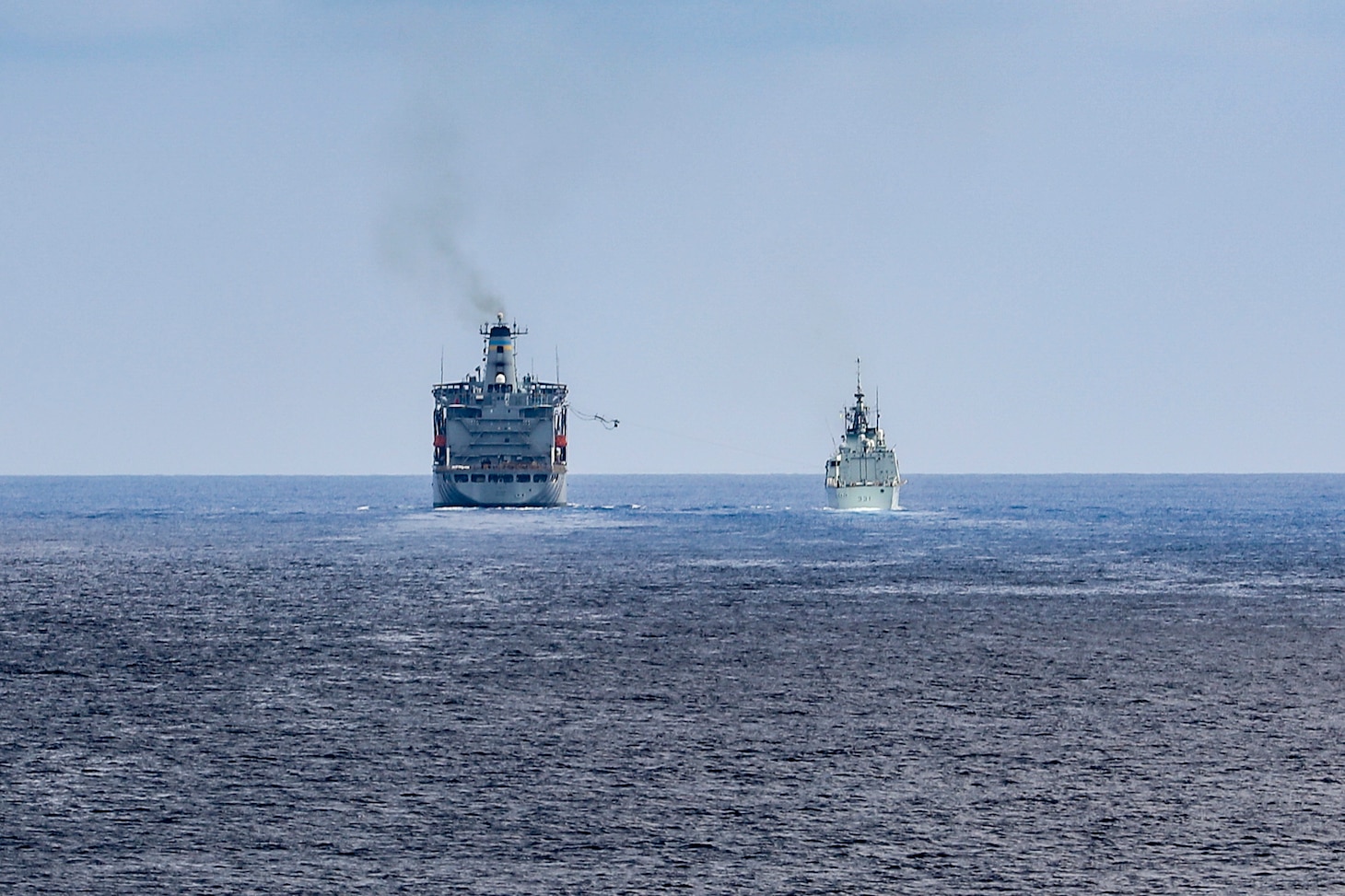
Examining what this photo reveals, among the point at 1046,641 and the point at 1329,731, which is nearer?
the point at 1329,731

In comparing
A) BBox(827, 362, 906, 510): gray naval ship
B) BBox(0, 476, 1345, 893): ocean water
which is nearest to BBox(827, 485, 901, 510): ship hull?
BBox(827, 362, 906, 510): gray naval ship

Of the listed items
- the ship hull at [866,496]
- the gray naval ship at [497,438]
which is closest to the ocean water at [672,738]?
the gray naval ship at [497,438]

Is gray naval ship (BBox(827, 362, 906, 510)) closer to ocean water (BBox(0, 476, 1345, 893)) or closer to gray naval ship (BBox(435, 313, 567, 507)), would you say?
gray naval ship (BBox(435, 313, 567, 507))

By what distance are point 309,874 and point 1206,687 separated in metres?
30.2

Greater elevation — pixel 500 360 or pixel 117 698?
pixel 500 360

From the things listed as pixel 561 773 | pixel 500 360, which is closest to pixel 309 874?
pixel 561 773

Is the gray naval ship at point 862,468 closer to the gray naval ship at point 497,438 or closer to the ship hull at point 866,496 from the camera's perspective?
the ship hull at point 866,496

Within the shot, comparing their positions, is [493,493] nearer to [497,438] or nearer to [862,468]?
[497,438]

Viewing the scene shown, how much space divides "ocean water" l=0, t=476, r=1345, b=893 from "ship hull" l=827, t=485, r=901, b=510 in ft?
336

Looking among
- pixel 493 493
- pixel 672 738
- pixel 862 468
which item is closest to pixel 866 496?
pixel 862 468

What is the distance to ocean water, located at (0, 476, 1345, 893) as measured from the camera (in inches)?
1142

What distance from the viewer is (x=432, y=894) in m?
27.0

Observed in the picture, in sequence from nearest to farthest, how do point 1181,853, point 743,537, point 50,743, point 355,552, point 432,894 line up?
point 432,894 → point 1181,853 → point 50,743 → point 355,552 → point 743,537

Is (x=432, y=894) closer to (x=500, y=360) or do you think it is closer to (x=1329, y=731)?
(x=1329, y=731)
